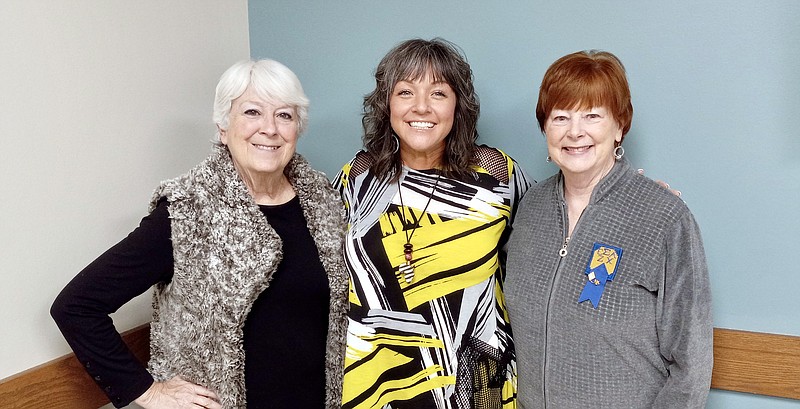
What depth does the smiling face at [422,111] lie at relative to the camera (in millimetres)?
1654

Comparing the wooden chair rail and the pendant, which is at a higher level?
the pendant

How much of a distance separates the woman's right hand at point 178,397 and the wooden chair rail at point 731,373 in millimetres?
219

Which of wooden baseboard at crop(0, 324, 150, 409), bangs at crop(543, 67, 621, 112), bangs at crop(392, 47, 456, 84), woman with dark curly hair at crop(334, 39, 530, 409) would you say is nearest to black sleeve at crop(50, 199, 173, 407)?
wooden baseboard at crop(0, 324, 150, 409)

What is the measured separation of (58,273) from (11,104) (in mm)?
449

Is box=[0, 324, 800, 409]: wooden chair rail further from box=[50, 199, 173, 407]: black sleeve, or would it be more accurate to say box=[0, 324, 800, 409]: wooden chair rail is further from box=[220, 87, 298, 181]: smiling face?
box=[220, 87, 298, 181]: smiling face

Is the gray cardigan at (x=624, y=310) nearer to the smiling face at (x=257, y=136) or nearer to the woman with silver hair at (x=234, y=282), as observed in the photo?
the woman with silver hair at (x=234, y=282)

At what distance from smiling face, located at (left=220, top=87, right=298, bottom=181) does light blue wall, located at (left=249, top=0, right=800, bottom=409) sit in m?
0.72

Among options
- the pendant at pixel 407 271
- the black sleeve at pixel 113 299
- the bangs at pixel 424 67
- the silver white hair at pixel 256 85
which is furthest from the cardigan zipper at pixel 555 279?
the black sleeve at pixel 113 299

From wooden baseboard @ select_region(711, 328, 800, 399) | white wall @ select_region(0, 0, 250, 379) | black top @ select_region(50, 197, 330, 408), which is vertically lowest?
wooden baseboard @ select_region(711, 328, 800, 399)

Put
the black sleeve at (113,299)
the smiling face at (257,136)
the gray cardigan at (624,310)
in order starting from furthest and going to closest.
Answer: the smiling face at (257,136) < the black sleeve at (113,299) < the gray cardigan at (624,310)

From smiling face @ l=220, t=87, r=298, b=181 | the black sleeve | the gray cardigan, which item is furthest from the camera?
smiling face @ l=220, t=87, r=298, b=181

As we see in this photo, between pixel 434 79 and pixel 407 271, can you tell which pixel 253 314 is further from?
pixel 434 79

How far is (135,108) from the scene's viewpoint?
1841 millimetres

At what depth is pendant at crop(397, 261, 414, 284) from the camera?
5.34ft
